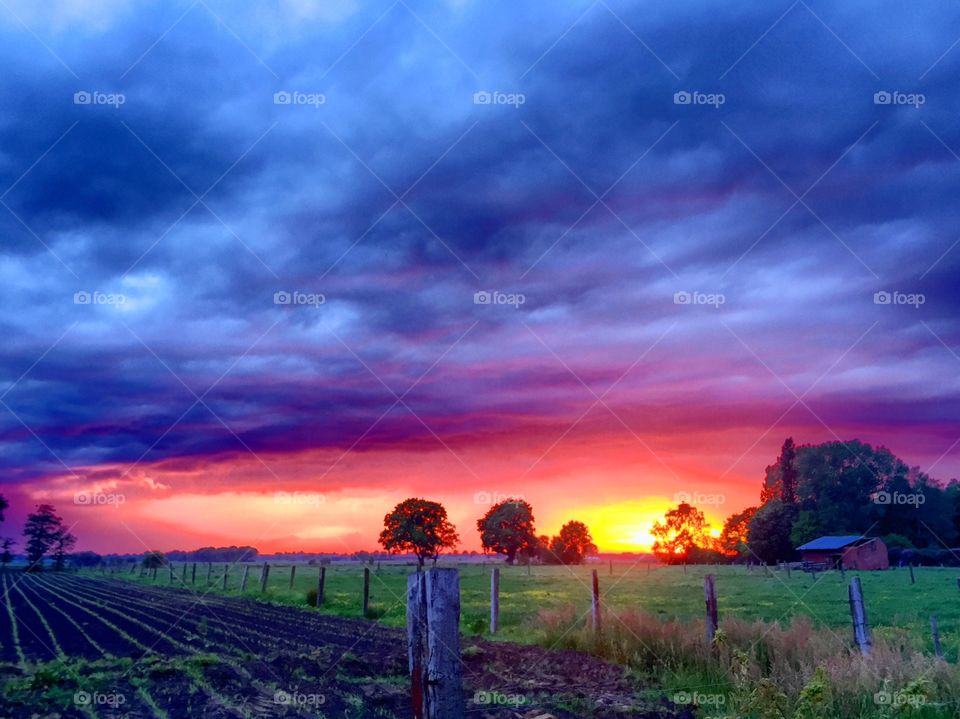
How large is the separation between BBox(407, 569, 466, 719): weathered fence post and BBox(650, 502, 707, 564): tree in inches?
3890

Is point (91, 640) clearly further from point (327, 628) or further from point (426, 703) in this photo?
point (426, 703)

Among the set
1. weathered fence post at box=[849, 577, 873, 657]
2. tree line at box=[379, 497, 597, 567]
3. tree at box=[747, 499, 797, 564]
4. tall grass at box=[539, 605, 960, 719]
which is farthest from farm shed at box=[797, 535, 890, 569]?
weathered fence post at box=[849, 577, 873, 657]

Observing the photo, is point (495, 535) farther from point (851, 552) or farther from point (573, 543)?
point (851, 552)

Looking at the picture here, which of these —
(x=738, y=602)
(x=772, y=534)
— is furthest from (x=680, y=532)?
(x=738, y=602)

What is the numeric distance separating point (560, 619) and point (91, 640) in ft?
42.4

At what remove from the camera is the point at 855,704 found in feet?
29.8

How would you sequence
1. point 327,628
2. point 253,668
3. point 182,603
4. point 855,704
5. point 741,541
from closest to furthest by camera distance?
point 855,704
point 253,668
point 327,628
point 182,603
point 741,541

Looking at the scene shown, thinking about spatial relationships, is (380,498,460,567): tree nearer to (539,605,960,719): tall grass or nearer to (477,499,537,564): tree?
(477,499,537,564): tree

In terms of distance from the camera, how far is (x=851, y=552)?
199 ft

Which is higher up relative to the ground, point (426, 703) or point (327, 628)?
point (426, 703)

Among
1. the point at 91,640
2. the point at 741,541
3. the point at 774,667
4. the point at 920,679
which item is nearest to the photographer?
the point at 920,679

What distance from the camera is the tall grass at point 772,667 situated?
8.41m

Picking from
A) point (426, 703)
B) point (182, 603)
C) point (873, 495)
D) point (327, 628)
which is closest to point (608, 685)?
point (426, 703)

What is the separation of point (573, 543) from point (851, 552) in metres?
54.3
